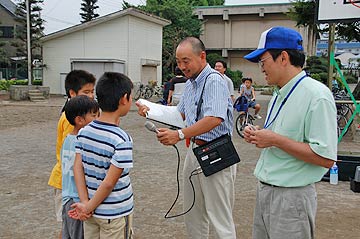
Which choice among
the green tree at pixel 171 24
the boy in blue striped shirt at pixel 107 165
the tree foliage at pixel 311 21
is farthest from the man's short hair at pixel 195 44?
the green tree at pixel 171 24

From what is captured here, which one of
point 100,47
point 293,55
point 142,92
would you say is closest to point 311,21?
point 142,92

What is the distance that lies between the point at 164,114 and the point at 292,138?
1.16 metres

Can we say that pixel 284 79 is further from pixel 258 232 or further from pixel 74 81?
pixel 74 81

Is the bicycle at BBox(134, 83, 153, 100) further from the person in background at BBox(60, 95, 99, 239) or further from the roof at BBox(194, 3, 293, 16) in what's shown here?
the person in background at BBox(60, 95, 99, 239)

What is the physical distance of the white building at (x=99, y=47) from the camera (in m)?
19.7

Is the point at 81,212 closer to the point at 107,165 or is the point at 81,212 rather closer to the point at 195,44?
the point at 107,165

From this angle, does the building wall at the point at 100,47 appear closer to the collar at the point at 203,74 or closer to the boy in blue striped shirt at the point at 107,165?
the collar at the point at 203,74

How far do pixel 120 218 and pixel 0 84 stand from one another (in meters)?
21.7

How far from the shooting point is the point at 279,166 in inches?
71.4

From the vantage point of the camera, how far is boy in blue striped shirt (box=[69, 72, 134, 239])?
77.4 inches

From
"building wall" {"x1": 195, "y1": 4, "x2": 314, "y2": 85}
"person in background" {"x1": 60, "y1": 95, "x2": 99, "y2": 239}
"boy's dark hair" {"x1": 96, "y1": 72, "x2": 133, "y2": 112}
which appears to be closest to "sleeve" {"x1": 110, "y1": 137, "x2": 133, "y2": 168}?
"boy's dark hair" {"x1": 96, "y1": 72, "x2": 133, "y2": 112}

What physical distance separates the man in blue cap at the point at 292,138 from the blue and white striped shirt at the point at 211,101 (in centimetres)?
63

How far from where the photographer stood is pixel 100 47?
20.2 metres

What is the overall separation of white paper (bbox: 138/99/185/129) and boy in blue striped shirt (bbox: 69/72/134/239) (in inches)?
19.9
